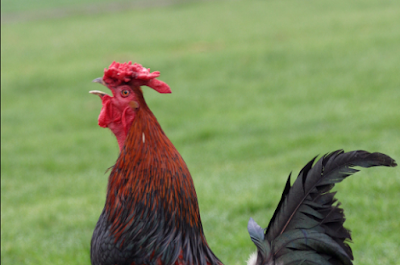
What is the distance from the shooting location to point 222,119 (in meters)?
9.15

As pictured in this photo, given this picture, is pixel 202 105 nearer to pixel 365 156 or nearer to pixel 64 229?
pixel 64 229

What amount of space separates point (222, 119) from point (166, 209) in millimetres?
6564

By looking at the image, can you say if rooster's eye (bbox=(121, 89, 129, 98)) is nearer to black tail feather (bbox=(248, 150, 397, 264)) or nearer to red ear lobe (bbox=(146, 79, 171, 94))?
red ear lobe (bbox=(146, 79, 171, 94))

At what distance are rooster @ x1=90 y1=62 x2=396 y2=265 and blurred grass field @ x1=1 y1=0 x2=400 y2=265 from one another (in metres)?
1.94

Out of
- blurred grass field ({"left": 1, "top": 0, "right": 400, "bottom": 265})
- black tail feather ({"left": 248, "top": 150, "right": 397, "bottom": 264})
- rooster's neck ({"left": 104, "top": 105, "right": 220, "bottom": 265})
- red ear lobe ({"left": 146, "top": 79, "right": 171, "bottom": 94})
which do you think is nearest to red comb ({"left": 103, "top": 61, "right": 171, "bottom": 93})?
red ear lobe ({"left": 146, "top": 79, "right": 171, "bottom": 94})

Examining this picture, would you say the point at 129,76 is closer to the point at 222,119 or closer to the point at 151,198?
the point at 151,198

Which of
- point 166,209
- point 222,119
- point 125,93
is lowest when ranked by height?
point 166,209

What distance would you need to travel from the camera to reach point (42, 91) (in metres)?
12.0

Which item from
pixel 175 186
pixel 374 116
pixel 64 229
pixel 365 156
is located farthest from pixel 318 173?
pixel 374 116

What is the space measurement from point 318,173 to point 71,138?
7078 mm

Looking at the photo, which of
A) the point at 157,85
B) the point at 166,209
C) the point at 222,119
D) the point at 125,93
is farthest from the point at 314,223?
the point at 222,119

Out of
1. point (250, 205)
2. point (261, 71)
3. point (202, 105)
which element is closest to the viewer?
point (250, 205)

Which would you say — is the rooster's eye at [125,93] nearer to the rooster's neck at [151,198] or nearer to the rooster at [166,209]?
the rooster at [166,209]

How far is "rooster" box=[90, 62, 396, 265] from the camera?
8.61 feet
